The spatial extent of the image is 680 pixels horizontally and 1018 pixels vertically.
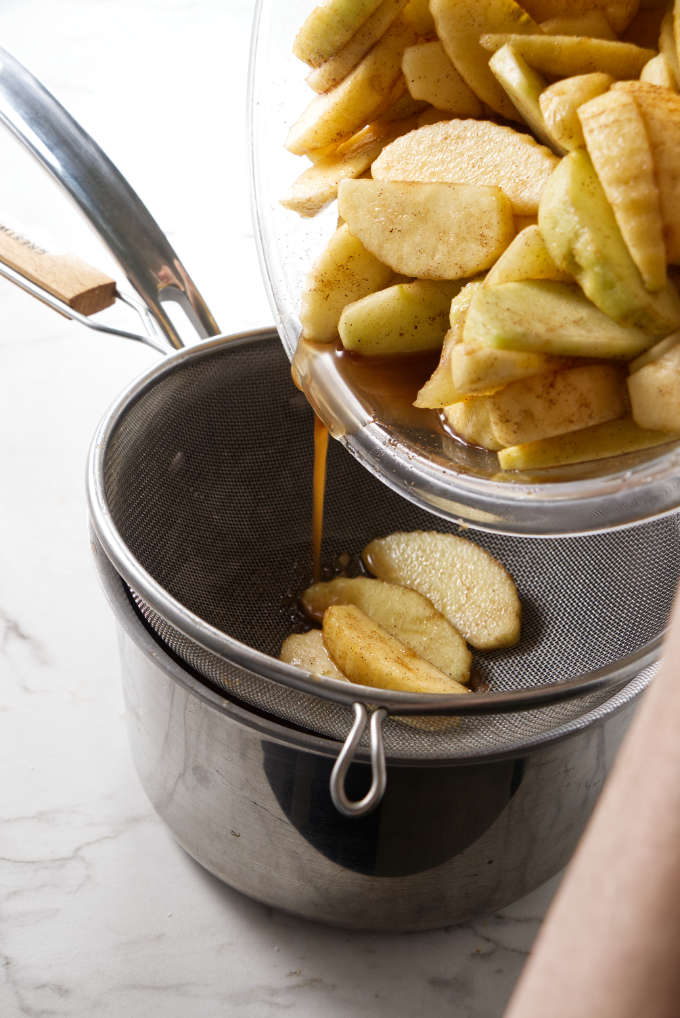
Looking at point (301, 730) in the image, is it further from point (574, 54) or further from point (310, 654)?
point (574, 54)

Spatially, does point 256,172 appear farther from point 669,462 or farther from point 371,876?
point 371,876

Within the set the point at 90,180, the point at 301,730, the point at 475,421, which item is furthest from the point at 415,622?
the point at 90,180

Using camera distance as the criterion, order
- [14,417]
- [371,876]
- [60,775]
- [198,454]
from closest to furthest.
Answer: [371,876] → [60,775] → [198,454] → [14,417]

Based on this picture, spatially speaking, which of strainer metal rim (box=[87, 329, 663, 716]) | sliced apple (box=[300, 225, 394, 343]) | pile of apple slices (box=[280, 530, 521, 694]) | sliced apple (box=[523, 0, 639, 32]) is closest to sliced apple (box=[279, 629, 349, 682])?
pile of apple slices (box=[280, 530, 521, 694])

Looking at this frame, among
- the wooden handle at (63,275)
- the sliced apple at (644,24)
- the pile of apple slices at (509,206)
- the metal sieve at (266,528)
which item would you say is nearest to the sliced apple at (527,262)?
the pile of apple slices at (509,206)

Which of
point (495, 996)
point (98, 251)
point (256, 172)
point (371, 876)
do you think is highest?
point (256, 172)

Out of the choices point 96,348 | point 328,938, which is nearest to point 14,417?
point 96,348
